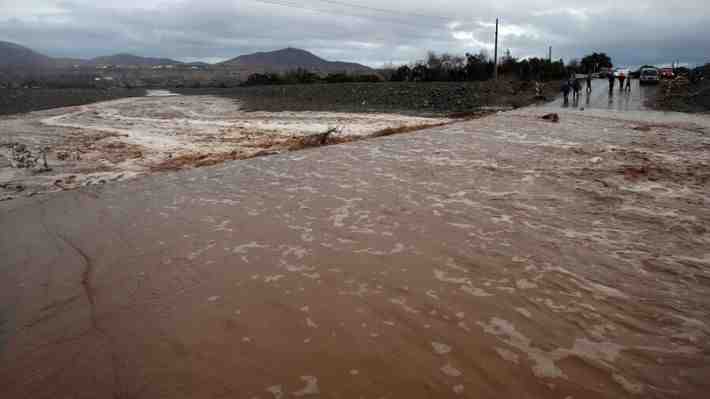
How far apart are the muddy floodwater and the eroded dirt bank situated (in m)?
2.20

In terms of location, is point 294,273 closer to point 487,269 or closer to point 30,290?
point 487,269

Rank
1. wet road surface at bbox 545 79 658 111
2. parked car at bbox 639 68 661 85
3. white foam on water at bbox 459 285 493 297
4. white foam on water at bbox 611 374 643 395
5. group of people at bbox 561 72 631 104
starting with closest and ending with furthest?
white foam on water at bbox 611 374 643 395 < white foam on water at bbox 459 285 493 297 < wet road surface at bbox 545 79 658 111 < group of people at bbox 561 72 631 104 < parked car at bbox 639 68 661 85

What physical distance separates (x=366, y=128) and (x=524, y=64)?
4035cm

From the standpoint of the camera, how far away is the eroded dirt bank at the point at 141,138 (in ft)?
34.9

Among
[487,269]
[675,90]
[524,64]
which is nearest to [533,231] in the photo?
[487,269]

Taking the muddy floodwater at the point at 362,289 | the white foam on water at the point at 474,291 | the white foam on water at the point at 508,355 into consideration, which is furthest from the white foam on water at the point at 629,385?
the white foam on water at the point at 474,291

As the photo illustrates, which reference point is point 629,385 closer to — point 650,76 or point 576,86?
point 576,86

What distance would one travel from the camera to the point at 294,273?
4.84 m

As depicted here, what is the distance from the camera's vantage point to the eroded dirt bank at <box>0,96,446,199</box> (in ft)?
34.9

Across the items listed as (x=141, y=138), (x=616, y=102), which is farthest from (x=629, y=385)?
(x=616, y=102)

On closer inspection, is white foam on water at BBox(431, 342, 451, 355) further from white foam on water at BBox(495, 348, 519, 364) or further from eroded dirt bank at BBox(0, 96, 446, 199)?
eroded dirt bank at BBox(0, 96, 446, 199)

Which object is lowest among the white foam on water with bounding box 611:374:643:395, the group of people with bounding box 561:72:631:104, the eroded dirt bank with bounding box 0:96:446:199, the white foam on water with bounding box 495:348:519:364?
the white foam on water with bounding box 611:374:643:395

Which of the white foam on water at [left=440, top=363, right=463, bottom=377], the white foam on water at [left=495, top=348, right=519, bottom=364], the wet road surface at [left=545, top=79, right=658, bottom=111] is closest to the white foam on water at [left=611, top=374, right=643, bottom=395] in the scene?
the white foam on water at [left=495, top=348, right=519, bottom=364]

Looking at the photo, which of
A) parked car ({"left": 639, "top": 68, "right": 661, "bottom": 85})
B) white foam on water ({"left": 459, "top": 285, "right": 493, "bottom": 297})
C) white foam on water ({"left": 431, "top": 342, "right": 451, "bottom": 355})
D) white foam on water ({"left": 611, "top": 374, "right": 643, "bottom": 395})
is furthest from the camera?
parked car ({"left": 639, "top": 68, "right": 661, "bottom": 85})
